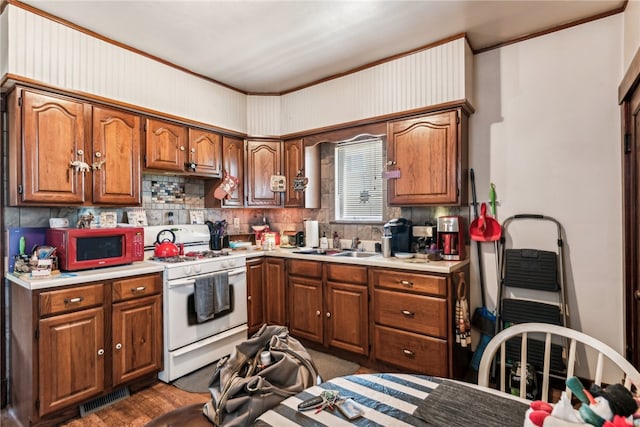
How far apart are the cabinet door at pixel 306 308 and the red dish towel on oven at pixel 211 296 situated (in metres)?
0.65

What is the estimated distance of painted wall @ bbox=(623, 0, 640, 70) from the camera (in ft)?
6.30

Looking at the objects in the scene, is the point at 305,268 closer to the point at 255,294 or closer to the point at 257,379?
the point at 255,294

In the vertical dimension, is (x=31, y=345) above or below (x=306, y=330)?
above

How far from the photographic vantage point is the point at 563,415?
62 cm

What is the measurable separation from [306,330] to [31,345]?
204 centimetres

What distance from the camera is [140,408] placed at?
2311 millimetres

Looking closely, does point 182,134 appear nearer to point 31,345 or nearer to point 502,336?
point 31,345

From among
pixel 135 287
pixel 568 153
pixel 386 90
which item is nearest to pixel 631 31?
pixel 568 153

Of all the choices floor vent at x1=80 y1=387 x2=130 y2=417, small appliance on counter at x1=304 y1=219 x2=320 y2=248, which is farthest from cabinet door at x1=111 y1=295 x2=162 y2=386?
small appliance on counter at x1=304 y1=219 x2=320 y2=248

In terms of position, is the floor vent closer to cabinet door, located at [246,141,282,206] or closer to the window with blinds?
cabinet door, located at [246,141,282,206]

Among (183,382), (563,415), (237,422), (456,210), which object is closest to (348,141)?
(456,210)

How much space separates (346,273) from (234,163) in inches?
68.9

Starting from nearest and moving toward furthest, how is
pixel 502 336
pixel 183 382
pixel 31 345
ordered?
pixel 502 336
pixel 31 345
pixel 183 382

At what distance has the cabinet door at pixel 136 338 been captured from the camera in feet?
7.81
